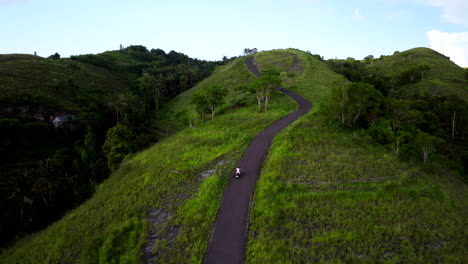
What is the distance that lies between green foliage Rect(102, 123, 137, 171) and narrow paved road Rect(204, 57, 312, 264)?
20337 mm

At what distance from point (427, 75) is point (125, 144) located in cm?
10678

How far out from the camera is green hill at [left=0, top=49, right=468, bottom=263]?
11.0 meters

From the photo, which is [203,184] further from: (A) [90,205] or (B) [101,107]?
(B) [101,107]

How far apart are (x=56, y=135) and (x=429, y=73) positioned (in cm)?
12659

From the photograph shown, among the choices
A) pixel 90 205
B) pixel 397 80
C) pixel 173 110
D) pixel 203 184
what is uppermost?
pixel 397 80

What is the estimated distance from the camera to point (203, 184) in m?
17.3

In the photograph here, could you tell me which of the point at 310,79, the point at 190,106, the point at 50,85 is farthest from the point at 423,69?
the point at 50,85

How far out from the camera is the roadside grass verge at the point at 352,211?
1057 centimetres

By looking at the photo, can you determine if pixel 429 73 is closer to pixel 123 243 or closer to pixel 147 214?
pixel 147 214

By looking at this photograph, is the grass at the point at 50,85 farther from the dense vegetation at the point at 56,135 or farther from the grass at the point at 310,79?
the grass at the point at 310,79

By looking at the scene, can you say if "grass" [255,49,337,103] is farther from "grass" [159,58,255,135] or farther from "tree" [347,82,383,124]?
"grass" [159,58,255,135]

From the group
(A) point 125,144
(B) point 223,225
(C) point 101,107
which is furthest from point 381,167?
(C) point 101,107

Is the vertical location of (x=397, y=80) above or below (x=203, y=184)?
above

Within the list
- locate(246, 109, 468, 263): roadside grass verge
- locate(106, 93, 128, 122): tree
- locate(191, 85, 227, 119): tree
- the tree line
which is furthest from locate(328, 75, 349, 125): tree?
locate(106, 93, 128, 122): tree
